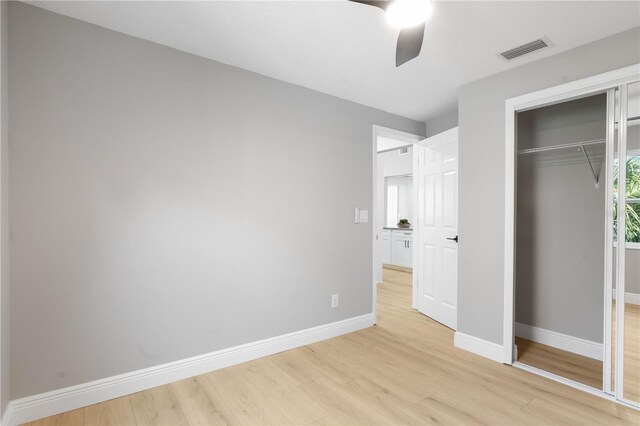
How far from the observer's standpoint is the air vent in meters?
2.28

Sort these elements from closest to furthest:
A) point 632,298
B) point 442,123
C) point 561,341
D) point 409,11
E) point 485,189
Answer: point 409,11 < point 632,298 < point 485,189 < point 561,341 < point 442,123

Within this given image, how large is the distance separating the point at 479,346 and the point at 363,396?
133cm

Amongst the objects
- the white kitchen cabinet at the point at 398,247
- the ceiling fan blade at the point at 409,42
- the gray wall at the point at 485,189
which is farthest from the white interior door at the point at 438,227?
the white kitchen cabinet at the point at 398,247

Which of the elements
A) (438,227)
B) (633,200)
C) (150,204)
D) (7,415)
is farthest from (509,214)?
(7,415)

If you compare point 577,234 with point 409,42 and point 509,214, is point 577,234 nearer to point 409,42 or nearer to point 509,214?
point 509,214

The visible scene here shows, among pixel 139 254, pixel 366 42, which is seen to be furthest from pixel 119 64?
pixel 366 42

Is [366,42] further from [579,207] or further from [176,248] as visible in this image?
[579,207]

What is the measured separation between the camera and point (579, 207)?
9.59 feet

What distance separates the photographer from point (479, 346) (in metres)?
2.89

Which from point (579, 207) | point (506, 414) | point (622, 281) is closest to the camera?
point (506, 414)

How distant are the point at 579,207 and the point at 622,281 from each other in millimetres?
993

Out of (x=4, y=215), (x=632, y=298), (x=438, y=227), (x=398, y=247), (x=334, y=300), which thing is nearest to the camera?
(x=4, y=215)

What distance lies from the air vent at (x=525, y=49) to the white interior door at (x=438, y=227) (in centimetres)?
98

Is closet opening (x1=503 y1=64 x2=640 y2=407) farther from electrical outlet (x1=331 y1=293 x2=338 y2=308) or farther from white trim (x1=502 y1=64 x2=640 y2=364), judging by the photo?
electrical outlet (x1=331 y1=293 x2=338 y2=308)
